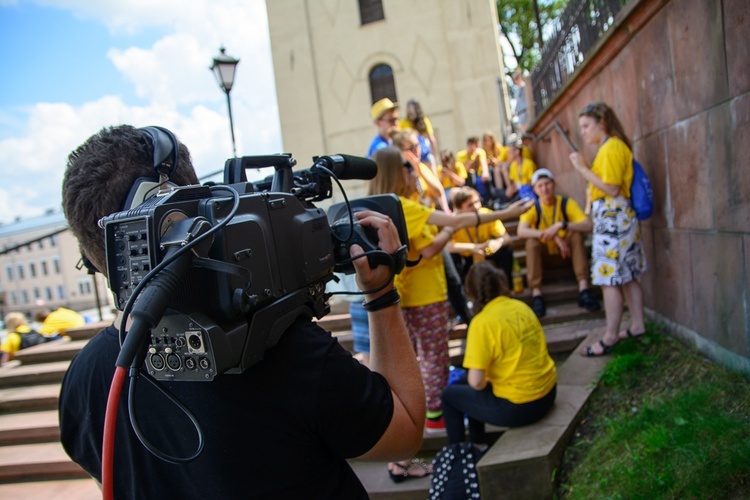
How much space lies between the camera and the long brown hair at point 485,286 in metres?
3.66

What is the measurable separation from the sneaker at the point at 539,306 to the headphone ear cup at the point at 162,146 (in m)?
5.10

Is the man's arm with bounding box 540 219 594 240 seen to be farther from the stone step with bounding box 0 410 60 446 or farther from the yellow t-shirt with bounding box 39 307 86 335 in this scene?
the yellow t-shirt with bounding box 39 307 86 335

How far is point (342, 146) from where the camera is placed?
18.7 meters

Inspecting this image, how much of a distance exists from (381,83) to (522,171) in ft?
35.9

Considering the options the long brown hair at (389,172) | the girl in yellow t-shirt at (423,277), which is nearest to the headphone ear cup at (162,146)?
the girl in yellow t-shirt at (423,277)

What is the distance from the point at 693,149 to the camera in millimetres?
3570

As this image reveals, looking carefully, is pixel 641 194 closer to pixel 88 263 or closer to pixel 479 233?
pixel 479 233

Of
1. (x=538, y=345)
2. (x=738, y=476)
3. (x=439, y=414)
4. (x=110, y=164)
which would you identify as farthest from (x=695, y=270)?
(x=110, y=164)

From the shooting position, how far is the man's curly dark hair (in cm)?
116

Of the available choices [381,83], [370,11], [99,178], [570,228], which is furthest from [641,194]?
[370,11]

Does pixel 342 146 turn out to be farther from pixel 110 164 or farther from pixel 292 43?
pixel 110 164

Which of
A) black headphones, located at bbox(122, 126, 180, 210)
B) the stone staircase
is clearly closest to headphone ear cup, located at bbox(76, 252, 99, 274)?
black headphones, located at bbox(122, 126, 180, 210)

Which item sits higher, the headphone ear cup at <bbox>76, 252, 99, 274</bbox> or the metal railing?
the metal railing

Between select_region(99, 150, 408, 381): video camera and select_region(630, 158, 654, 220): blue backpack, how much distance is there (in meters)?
3.62
